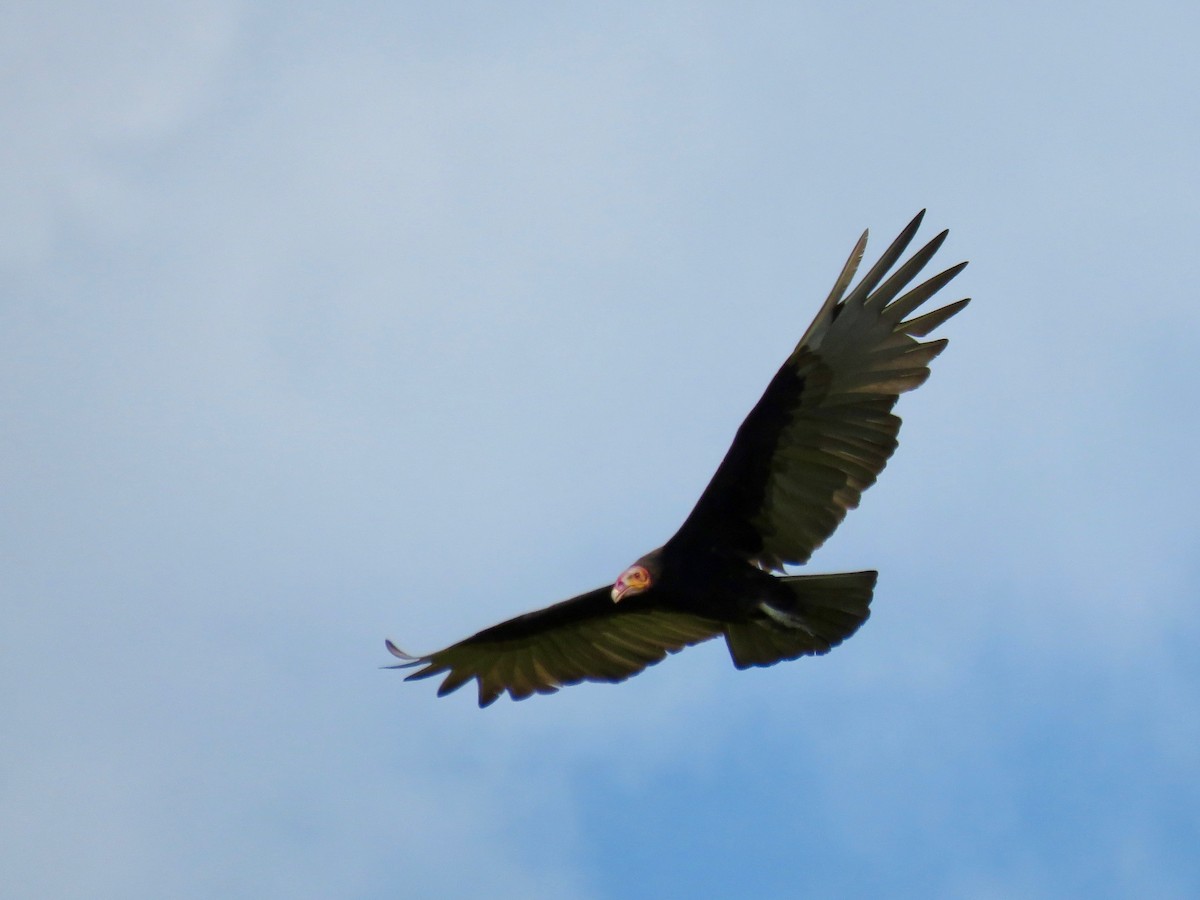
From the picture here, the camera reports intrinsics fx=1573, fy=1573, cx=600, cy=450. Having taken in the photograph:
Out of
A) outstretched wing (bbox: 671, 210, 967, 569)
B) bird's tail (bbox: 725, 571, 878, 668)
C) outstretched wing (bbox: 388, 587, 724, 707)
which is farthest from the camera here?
outstretched wing (bbox: 388, 587, 724, 707)

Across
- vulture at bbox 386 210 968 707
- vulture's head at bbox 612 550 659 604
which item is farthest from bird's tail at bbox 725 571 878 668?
vulture's head at bbox 612 550 659 604

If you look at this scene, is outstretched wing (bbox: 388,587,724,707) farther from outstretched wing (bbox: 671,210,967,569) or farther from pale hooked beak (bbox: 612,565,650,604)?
outstretched wing (bbox: 671,210,967,569)

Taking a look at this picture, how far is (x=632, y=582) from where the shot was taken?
8523 millimetres

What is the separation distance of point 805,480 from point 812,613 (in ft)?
2.33

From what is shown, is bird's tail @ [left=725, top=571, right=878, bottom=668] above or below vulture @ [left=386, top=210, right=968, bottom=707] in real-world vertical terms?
below

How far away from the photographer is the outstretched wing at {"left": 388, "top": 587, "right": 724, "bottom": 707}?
30.6 ft

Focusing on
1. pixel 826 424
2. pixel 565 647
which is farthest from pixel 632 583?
pixel 826 424

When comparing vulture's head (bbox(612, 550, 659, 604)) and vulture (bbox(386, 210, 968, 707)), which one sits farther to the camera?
vulture's head (bbox(612, 550, 659, 604))

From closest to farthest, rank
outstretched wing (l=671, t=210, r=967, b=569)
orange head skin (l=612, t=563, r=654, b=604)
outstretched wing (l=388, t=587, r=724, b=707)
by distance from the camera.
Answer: outstretched wing (l=671, t=210, r=967, b=569), orange head skin (l=612, t=563, r=654, b=604), outstretched wing (l=388, t=587, r=724, b=707)

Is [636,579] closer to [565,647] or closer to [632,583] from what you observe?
[632,583]

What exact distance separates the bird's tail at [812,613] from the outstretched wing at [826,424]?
0.21m

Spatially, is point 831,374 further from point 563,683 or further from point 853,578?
point 563,683

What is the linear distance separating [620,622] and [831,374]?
7.16 ft

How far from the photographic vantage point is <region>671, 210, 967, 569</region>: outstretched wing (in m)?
8.03
